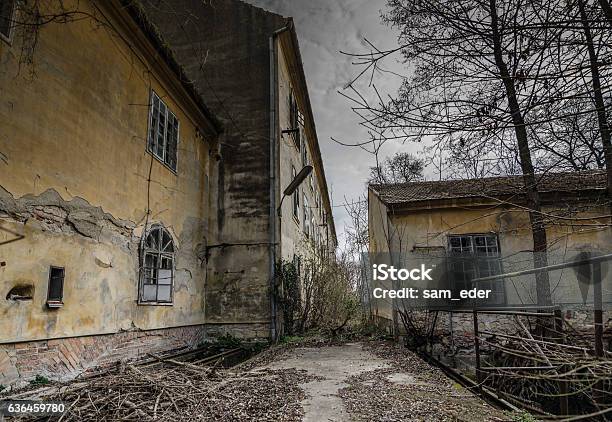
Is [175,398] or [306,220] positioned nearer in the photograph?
[175,398]

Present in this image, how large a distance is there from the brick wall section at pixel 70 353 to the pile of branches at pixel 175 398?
695 millimetres

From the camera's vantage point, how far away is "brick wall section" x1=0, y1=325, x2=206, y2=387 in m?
4.86

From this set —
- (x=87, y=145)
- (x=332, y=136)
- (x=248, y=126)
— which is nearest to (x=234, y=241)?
(x=248, y=126)

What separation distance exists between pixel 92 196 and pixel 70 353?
2.35 metres

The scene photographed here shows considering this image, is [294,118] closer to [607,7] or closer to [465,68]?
[465,68]

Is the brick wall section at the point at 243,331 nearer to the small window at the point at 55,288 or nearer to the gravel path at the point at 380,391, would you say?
the gravel path at the point at 380,391

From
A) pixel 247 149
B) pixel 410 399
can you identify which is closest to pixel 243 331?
pixel 247 149

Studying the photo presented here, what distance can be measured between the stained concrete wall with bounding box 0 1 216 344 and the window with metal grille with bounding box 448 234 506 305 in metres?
7.84

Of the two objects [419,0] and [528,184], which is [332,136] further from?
[528,184]

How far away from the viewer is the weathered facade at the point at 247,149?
11203 millimetres

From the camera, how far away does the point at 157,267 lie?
855 centimetres

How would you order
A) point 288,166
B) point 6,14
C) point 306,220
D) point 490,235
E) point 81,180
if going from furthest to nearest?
point 306,220 < point 288,166 < point 490,235 < point 81,180 < point 6,14

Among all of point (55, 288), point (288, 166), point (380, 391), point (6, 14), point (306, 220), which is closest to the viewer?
point (380, 391)

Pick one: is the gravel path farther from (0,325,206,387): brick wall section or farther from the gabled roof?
the gabled roof
